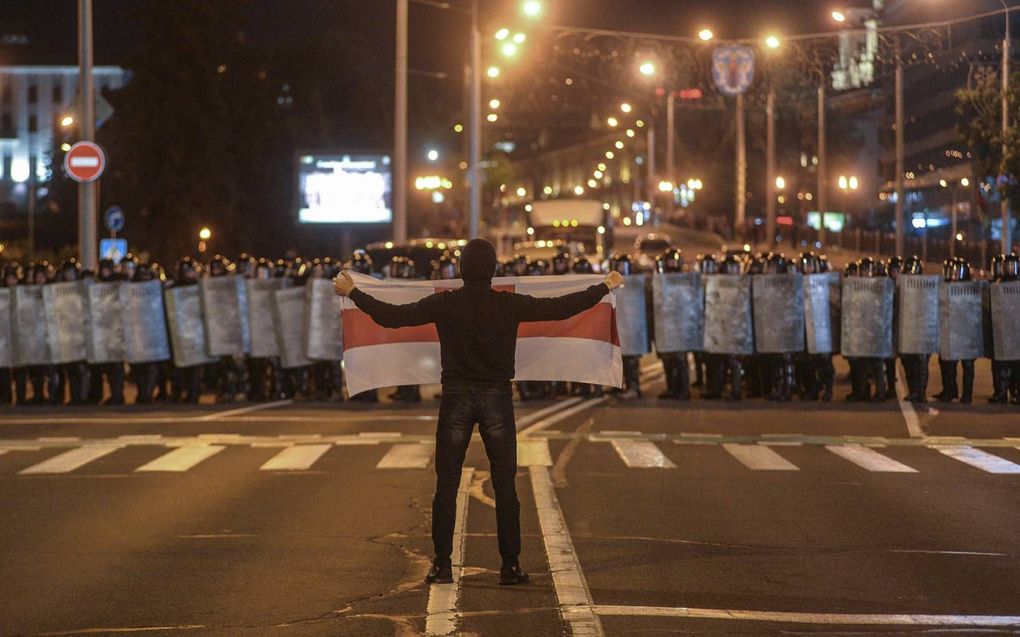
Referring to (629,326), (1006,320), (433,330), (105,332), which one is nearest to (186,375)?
(105,332)

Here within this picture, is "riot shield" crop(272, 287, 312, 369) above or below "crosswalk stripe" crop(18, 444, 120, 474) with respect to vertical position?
above

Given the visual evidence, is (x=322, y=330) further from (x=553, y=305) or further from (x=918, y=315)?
(x=553, y=305)

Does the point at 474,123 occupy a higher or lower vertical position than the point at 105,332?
higher

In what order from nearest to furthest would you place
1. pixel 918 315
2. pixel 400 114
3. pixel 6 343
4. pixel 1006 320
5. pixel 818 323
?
pixel 1006 320, pixel 918 315, pixel 818 323, pixel 6 343, pixel 400 114

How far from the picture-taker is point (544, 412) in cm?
2161

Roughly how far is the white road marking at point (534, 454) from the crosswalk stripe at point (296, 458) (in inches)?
81.3

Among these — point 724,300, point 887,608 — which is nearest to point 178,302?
point 724,300

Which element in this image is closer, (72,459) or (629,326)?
(72,459)

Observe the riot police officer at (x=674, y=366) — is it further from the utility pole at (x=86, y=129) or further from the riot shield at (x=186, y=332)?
the utility pole at (x=86, y=129)

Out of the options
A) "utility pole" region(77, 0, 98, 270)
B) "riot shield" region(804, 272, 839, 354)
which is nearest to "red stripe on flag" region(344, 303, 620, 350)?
"riot shield" region(804, 272, 839, 354)

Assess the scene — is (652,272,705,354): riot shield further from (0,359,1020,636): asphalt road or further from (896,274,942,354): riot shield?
(0,359,1020,636): asphalt road

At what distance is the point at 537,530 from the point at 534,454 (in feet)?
16.8

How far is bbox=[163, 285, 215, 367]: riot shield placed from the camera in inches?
909

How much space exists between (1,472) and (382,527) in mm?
5376
